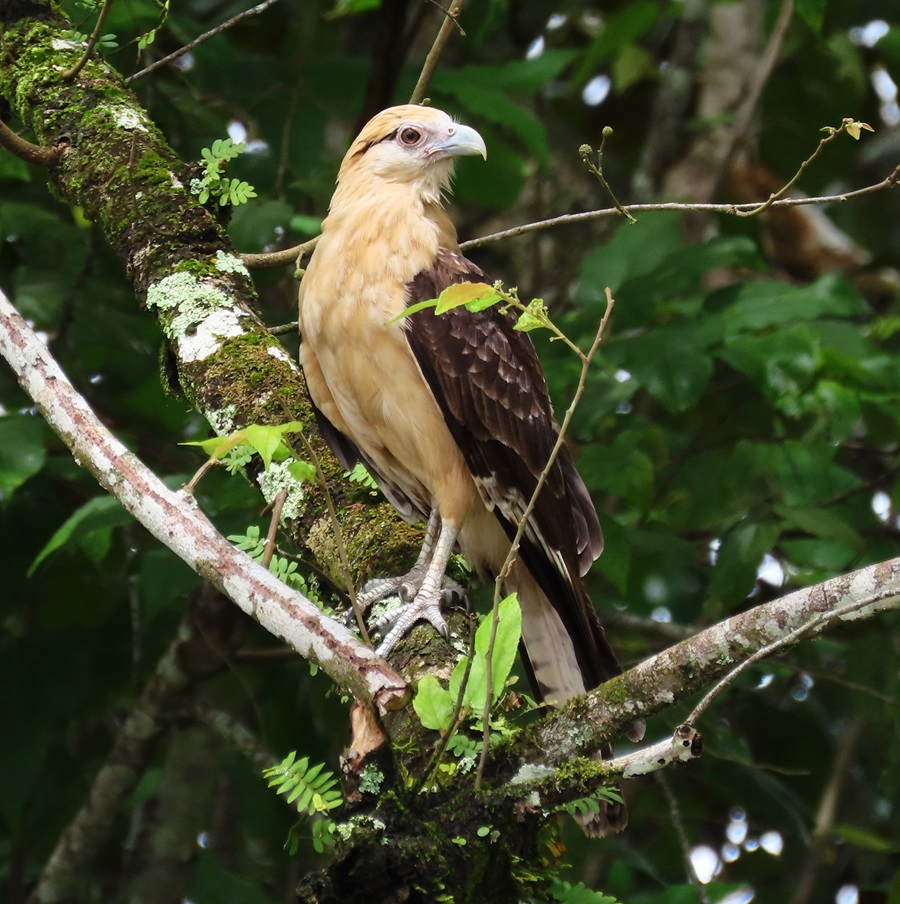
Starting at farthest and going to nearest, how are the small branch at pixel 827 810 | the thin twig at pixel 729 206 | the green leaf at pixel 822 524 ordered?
the small branch at pixel 827 810
the green leaf at pixel 822 524
the thin twig at pixel 729 206

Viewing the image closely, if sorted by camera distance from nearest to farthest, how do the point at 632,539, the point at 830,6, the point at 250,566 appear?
the point at 250,566
the point at 632,539
the point at 830,6

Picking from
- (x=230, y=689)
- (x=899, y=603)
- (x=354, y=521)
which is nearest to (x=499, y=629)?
(x=899, y=603)

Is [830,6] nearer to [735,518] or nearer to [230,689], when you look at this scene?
[735,518]

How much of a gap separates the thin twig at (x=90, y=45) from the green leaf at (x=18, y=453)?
1108mm

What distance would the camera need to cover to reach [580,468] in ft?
14.4

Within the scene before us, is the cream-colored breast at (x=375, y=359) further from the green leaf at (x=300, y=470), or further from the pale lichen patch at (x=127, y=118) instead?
the green leaf at (x=300, y=470)

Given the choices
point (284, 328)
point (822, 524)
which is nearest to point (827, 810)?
point (822, 524)

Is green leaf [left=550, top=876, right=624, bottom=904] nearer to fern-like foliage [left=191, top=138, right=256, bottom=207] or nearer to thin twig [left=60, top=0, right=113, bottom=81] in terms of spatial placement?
fern-like foliage [left=191, top=138, right=256, bottom=207]

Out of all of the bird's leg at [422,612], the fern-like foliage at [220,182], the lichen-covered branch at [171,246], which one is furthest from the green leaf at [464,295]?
the fern-like foliage at [220,182]

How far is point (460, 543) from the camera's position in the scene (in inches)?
157

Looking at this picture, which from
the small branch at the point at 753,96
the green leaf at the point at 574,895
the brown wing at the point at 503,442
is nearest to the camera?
the green leaf at the point at 574,895

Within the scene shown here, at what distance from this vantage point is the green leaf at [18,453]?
147 inches

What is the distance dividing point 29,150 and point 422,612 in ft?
6.13

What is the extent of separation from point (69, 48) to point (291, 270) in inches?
54.9
